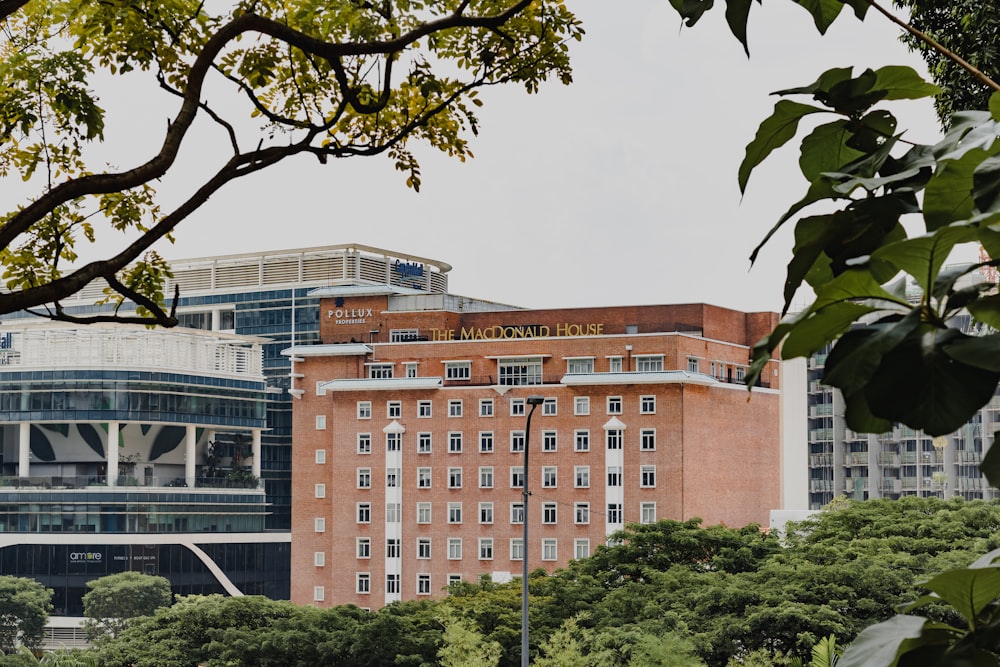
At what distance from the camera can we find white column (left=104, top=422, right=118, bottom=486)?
163ft

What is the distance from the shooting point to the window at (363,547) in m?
46.8

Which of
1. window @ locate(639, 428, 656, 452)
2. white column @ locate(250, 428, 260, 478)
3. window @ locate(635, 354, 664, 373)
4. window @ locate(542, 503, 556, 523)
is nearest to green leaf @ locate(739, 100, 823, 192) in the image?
window @ locate(639, 428, 656, 452)

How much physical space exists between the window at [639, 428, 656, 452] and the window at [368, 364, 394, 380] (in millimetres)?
9927

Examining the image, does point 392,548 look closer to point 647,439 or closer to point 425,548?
point 425,548

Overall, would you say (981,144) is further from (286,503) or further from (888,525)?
(286,503)

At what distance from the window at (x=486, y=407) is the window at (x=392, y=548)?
5525 mm

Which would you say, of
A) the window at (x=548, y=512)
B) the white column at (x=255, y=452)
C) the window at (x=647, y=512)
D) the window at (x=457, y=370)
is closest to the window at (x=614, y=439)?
the window at (x=647, y=512)

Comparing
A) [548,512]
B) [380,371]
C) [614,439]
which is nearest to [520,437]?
[548,512]

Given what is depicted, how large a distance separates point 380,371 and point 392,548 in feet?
21.8

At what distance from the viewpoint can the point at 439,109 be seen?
584 cm

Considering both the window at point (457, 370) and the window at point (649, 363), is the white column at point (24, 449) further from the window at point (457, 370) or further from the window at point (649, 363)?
the window at point (649, 363)

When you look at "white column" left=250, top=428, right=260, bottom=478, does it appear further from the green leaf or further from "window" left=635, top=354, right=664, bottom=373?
the green leaf

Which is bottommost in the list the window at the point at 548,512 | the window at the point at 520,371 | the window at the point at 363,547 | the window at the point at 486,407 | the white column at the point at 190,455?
the window at the point at 363,547

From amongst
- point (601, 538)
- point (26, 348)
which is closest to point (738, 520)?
point (601, 538)
